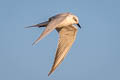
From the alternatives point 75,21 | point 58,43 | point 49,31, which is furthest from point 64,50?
point 49,31

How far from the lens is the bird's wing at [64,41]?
74.5 feet

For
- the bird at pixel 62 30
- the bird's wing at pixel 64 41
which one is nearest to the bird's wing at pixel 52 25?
the bird at pixel 62 30

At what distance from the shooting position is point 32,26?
2314cm

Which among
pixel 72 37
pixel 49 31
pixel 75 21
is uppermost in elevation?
pixel 49 31

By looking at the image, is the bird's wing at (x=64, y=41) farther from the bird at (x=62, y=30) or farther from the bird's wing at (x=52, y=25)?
the bird's wing at (x=52, y=25)

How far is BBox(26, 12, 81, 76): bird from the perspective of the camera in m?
21.2

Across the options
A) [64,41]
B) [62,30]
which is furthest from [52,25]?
[62,30]

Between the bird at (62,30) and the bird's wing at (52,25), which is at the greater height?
the bird's wing at (52,25)

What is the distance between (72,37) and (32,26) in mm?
3946

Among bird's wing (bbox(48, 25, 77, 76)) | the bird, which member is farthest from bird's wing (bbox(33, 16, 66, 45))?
Result: bird's wing (bbox(48, 25, 77, 76))

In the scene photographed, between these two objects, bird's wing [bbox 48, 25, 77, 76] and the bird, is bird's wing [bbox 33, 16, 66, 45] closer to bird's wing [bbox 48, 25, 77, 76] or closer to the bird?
the bird

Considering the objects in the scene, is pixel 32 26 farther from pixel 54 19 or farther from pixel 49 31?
pixel 49 31

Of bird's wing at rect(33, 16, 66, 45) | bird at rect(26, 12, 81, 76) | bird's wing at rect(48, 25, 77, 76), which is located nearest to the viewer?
bird's wing at rect(33, 16, 66, 45)

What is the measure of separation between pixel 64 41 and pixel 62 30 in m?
1.06
